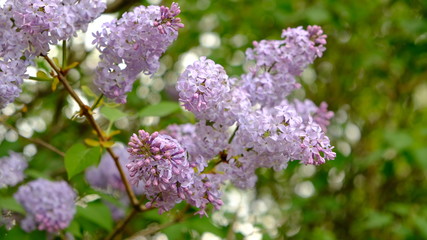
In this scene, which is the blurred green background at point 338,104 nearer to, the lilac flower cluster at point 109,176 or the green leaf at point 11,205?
the lilac flower cluster at point 109,176

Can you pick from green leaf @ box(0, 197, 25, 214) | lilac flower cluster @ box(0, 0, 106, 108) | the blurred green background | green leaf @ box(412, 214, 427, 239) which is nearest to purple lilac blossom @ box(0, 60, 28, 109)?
lilac flower cluster @ box(0, 0, 106, 108)

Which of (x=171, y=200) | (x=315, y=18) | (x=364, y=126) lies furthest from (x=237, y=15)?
(x=171, y=200)

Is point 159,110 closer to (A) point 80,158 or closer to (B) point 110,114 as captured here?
(B) point 110,114

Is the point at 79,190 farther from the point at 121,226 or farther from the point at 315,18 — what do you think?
the point at 315,18

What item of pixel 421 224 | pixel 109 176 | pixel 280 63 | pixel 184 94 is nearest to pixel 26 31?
pixel 184 94

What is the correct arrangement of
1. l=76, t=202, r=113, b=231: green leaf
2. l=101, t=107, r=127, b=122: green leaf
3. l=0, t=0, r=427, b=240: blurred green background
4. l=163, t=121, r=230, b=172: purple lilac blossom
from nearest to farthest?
l=163, t=121, r=230, b=172: purple lilac blossom, l=101, t=107, r=127, b=122: green leaf, l=76, t=202, r=113, b=231: green leaf, l=0, t=0, r=427, b=240: blurred green background

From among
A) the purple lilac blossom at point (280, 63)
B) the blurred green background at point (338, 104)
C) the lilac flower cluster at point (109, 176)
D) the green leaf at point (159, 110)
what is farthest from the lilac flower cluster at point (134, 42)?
the blurred green background at point (338, 104)

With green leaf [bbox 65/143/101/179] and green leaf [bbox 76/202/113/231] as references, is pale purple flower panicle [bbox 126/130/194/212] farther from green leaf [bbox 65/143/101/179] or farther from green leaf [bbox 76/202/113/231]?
green leaf [bbox 76/202/113/231]
